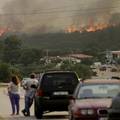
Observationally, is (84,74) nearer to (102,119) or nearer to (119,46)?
(119,46)

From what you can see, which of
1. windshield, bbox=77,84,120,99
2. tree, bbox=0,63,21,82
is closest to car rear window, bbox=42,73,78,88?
windshield, bbox=77,84,120,99

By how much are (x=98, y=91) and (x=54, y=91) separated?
20.2 feet

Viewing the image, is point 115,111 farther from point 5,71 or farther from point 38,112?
point 5,71

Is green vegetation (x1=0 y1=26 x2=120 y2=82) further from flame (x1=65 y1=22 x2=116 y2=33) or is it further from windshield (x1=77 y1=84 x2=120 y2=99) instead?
windshield (x1=77 y1=84 x2=120 y2=99)

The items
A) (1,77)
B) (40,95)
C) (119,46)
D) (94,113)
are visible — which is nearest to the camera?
(94,113)

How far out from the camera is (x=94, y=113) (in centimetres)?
1720

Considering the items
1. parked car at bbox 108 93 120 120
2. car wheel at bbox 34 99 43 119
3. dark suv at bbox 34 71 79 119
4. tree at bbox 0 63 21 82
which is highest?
parked car at bbox 108 93 120 120

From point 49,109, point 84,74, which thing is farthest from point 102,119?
point 84,74

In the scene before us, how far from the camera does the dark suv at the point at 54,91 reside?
80.7 feet

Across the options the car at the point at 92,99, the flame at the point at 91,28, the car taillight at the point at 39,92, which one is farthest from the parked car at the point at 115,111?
the flame at the point at 91,28

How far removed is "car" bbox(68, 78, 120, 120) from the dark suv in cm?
512

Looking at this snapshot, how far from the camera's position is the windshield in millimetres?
18469

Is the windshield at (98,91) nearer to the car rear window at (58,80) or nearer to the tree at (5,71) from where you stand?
the car rear window at (58,80)

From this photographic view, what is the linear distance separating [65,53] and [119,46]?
13930mm
